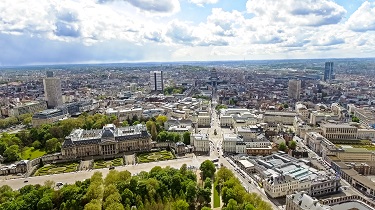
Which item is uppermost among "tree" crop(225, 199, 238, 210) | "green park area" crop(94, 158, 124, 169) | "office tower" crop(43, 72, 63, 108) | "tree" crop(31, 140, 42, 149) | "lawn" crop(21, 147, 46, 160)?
"office tower" crop(43, 72, 63, 108)

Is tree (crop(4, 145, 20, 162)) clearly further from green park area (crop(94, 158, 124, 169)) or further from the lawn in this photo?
green park area (crop(94, 158, 124, 169))

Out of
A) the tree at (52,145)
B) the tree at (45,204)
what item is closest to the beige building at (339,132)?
the tree at (45,204)

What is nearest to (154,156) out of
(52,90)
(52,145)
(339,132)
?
(52,145)

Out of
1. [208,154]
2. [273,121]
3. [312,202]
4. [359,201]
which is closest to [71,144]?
[208,154]

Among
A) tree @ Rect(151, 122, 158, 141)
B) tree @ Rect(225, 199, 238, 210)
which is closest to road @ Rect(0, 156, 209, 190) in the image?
tree @ Rect(151, 122, 158, 141)

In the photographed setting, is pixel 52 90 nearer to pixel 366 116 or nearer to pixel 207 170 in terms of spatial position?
pixel 207 170

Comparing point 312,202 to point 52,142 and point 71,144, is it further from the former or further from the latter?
point 52,142

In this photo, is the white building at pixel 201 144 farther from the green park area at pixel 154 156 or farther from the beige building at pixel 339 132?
the beige building at pixel 339 132
